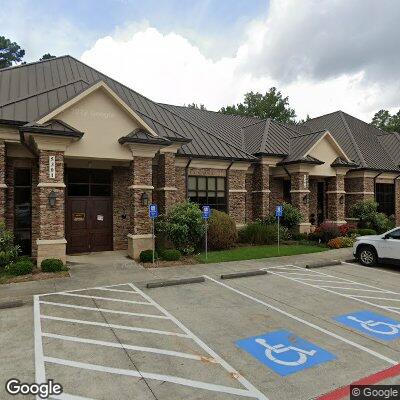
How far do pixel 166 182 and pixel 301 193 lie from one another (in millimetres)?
9040

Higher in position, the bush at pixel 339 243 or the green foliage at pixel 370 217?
the green foliage at pixel 370 217

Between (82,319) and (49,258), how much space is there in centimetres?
544

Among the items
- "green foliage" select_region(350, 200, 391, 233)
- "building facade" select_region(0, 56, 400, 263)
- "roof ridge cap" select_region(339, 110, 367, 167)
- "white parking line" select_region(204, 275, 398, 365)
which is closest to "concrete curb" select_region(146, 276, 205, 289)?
"white parking line" select_region(204, 275, 398, 365)

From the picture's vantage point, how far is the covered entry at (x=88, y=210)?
48.6 feet

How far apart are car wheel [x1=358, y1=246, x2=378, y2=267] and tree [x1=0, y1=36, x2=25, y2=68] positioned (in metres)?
47.4

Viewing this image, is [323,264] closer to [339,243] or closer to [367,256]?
[367,256]

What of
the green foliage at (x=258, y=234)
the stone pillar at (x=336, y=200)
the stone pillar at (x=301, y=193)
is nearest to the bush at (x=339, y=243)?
the stone pillar at (x=301, y=193)

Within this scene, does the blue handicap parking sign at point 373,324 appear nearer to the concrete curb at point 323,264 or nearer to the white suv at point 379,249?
the concrete curb at point 323,264

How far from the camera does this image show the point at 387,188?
25469mm

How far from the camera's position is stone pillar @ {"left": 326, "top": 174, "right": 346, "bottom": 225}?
2169 centimetres

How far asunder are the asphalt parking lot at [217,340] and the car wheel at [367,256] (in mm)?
3110

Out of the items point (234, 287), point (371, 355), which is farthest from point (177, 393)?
point (234, 287)

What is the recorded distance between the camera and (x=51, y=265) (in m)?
11.4

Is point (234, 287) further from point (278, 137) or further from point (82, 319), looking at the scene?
point (278, 137)
